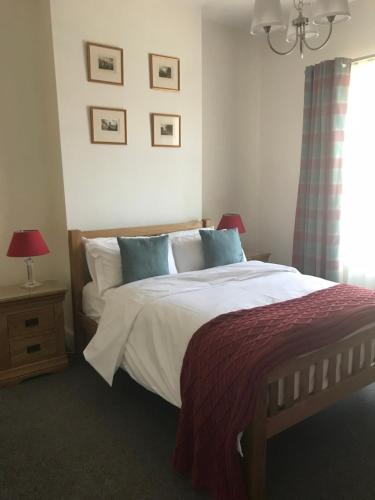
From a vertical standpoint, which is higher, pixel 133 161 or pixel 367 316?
pixel 133 161

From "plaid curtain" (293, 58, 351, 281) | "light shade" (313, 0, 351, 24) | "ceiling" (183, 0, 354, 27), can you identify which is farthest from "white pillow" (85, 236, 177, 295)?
"ceiling" (183, 0, 354, 27)

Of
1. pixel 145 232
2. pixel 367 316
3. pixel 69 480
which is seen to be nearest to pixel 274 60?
pixel 145 232

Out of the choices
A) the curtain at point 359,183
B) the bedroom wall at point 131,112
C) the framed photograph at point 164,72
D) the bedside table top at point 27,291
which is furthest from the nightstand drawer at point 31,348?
the curtain at point 359,183

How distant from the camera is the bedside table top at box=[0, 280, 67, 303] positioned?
273cm

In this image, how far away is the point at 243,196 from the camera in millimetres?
4426

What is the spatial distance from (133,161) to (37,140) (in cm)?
78

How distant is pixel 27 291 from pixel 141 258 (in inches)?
33.6

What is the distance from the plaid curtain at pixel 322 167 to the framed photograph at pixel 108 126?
1.67 meters

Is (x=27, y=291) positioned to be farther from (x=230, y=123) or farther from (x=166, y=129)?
(x=230, y=123)

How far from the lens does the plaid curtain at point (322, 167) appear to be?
11.2 feet

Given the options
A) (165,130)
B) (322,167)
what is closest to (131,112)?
(165,130)

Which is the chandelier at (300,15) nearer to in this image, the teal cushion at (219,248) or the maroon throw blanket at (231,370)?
the maroon throw blanket at (231,370)

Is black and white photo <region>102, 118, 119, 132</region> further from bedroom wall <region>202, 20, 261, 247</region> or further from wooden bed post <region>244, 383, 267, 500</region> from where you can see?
wooden bed post <region>244, 383, 267, 500</region>

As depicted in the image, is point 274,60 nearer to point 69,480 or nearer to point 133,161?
point 133,161
